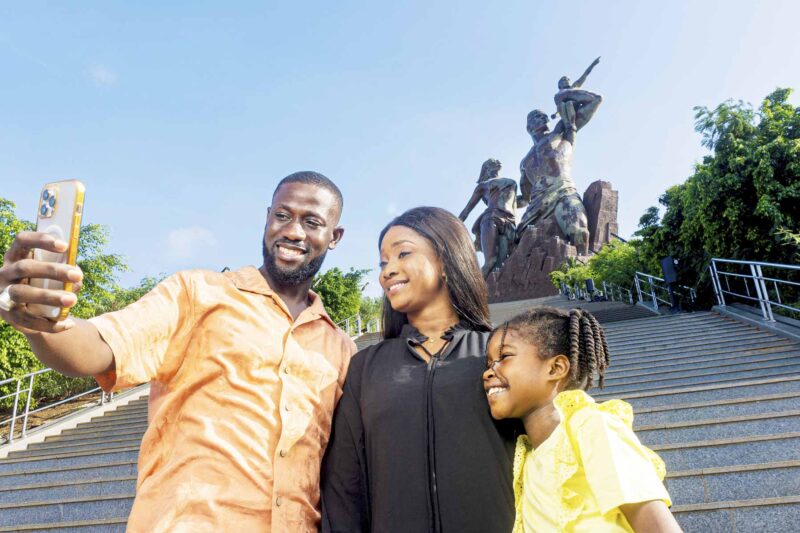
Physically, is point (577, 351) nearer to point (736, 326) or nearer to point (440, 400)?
point (440, 400)

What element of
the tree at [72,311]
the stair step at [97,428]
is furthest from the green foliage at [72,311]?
the stair step at [97,428]

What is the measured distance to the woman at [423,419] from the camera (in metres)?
1.36

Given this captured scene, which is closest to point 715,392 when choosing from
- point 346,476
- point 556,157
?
point 346,476

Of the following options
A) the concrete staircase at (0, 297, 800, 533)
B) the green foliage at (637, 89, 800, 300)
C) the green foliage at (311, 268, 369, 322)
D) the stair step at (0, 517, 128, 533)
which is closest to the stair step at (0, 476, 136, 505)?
the concrete staircase at (0, 297, 800, 533)

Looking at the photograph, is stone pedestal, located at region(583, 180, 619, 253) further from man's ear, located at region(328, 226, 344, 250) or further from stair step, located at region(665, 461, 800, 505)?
man's ear, located at region(328, 226, 344, 250)

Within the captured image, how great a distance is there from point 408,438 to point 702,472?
7.18ft

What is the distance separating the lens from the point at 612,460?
1173mm

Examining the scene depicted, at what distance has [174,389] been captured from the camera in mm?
1458

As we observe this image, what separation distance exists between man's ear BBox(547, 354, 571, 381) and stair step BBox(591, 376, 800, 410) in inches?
105

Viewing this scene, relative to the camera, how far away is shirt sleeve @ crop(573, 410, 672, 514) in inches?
44.4

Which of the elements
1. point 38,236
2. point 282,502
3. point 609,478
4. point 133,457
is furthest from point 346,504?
point 133,457

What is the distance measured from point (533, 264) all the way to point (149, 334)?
63.5 feet

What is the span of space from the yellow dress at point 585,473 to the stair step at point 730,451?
2.08 meters

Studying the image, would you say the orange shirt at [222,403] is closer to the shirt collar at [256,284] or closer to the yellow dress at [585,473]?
the shirt collar at [256,284]
